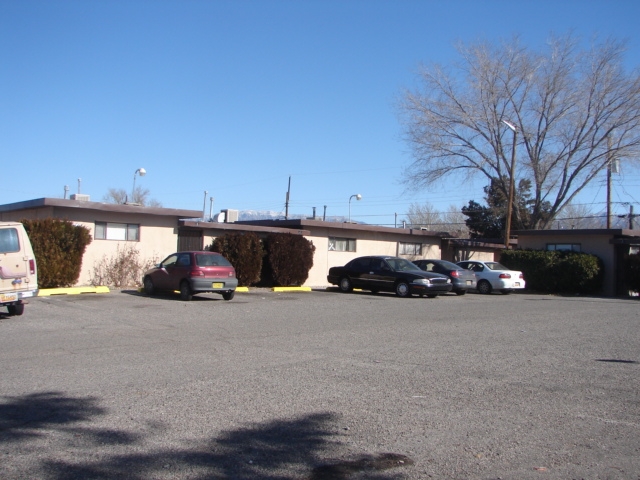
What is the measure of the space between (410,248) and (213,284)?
16.4m

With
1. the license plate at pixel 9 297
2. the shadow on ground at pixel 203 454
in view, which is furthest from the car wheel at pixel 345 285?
the shadow on ground at pixel 203 454

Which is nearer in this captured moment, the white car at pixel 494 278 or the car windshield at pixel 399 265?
the car windshield at pixel 399 265

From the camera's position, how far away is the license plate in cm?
1387

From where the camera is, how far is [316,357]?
9.97 metres

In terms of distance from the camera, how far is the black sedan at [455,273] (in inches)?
1005

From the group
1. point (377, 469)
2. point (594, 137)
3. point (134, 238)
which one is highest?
point (594, 137)

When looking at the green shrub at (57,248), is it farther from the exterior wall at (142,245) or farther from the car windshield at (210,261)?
the car windshield at (210,261)

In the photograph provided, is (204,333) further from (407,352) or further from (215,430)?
(215,430)

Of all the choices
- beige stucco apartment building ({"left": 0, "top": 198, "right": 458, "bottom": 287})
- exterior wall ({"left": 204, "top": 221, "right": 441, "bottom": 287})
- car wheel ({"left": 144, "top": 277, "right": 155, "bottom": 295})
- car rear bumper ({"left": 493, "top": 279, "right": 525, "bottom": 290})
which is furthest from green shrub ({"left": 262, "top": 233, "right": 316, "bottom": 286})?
car rear bumper ({"left": 493, "top": 279, "right": 525, "bottom": 290})

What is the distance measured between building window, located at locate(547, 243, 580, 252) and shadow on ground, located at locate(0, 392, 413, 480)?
27586 millimetres

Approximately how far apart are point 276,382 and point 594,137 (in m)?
34.2

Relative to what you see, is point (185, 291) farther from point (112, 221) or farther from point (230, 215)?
point (230, 215)

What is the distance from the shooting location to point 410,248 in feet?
110

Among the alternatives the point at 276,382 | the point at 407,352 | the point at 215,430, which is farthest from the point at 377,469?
the point at 407,352
